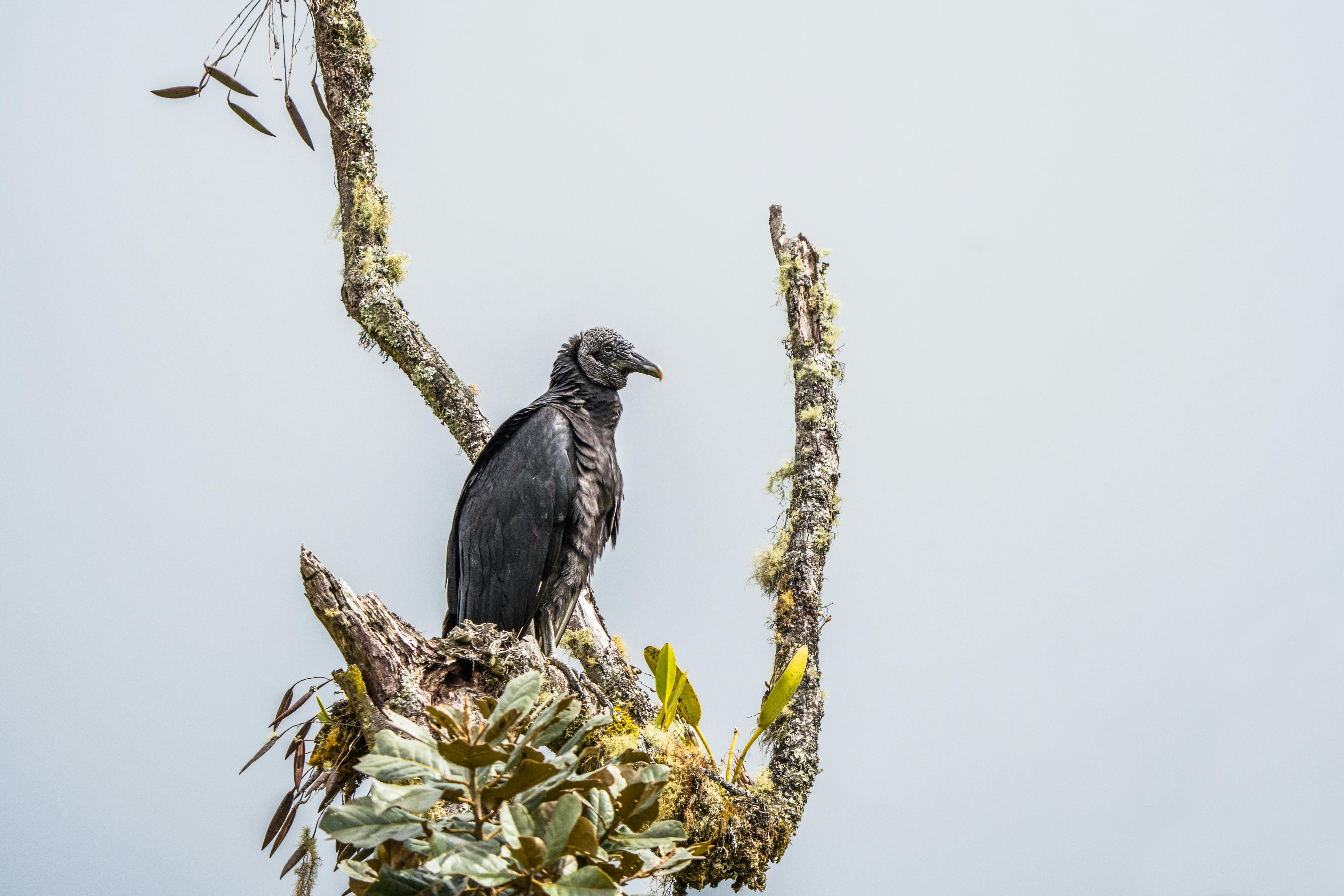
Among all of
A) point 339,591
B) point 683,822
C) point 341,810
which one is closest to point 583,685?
point 683,822

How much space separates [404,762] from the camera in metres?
1.23

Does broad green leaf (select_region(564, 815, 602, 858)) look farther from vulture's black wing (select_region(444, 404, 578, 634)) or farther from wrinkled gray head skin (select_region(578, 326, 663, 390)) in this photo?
wrinkled gray head skin (select_region(578, 326, 663, 390))

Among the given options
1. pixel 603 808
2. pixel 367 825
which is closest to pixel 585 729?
pixel 603 808

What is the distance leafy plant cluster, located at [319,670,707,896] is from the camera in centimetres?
118

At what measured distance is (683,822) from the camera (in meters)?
2.46

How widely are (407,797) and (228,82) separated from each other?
3.12 metres

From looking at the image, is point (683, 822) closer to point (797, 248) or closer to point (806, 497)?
point (806, 497)

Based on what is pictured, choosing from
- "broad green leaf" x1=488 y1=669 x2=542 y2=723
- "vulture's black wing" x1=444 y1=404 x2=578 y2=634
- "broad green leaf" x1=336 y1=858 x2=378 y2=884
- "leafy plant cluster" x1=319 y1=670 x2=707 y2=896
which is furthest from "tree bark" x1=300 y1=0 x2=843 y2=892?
"broad green leaf" x1=488 y1=669 x2=542 y2=723

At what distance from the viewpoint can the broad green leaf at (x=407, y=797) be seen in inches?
47.9

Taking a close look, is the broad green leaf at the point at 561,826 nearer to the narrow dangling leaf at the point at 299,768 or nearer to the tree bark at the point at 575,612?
the tree bark at the point at 575,612

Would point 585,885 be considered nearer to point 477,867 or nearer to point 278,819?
point 477,867

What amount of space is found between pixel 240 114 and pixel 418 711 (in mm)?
2457

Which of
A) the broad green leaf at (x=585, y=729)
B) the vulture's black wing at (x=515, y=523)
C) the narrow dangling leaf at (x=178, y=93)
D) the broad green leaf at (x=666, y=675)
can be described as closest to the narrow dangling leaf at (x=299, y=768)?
the vulture's black wing at (x=515, y=523)

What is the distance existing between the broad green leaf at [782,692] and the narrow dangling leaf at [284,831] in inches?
57.7
